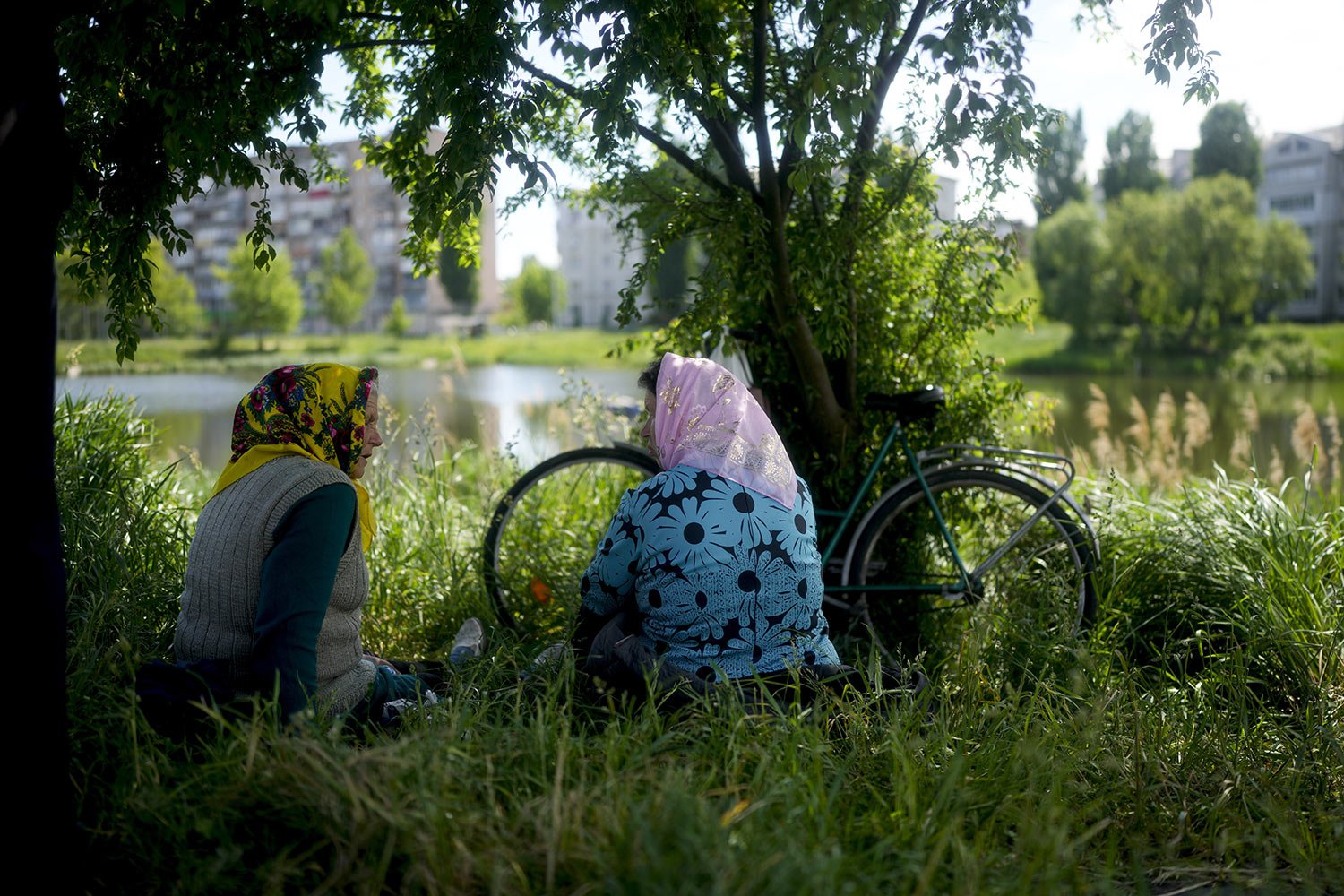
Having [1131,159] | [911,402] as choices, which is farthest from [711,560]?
[1131,159]

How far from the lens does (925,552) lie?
3941 millimetres

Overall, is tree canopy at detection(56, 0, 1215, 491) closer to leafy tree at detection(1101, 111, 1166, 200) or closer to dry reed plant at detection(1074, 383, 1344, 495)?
dry reed plant at detection(1074, 383, 1344, 495)

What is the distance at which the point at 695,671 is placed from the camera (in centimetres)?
234

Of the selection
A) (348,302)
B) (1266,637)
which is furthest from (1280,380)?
(348,302)

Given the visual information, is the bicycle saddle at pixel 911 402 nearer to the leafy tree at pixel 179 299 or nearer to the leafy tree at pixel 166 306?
the leafy tree at pixel 166 306

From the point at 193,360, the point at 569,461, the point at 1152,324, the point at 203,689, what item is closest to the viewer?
the point at 203,689

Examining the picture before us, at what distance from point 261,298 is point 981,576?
32.1 meters

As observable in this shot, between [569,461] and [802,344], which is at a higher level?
[802,344]

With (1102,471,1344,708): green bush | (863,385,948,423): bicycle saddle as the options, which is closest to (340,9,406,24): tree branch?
(863,385,948,423): bicycle saddle

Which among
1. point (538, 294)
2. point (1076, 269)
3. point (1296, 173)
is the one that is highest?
point (1296, 173)

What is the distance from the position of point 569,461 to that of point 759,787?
2167 millimetres

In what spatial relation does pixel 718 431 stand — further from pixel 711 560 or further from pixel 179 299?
pixel 179 299

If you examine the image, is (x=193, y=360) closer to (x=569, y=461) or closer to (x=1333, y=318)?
(x=569, y=461)

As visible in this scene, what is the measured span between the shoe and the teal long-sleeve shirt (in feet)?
2.59
